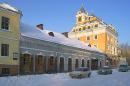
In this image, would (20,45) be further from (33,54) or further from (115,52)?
(115,52)

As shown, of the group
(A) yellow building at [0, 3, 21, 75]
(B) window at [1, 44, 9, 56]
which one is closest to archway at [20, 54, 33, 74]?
(A) yellow building at [0, 3, 21, 75]

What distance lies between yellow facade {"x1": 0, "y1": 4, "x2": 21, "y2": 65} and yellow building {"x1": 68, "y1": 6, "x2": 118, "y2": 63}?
35.8 metres

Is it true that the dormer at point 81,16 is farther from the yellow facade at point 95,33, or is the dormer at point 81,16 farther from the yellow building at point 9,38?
the yellow building at point 9,38

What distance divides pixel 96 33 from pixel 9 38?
137 ft

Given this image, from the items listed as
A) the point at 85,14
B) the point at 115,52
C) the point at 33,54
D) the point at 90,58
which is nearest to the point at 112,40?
the point at 115,52

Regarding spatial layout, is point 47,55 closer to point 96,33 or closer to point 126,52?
point 96,33

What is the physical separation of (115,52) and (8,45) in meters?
50.9

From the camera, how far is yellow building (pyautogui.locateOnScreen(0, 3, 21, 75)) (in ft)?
102

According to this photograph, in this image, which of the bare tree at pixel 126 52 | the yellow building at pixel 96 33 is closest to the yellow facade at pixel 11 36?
the yellow building at pixel 96 33

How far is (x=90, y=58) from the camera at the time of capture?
5609 centimetres

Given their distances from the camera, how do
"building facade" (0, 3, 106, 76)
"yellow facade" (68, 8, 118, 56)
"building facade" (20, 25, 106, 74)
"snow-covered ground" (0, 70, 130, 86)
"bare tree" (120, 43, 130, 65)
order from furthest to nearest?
"bare tree" (120, 43, 130, 65) → "yellow facade" (68, 8, 118, 56) → "building facade" (20, 25, 106, 74) → "building facade" (0, 3, 106, 76) → "snow-covered ground" (0, 70, 130, 86)

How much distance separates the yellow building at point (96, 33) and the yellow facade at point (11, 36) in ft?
118

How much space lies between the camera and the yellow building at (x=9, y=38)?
30969mm

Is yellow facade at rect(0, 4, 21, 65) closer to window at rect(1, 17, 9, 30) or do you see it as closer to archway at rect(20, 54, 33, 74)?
window at rect(1, 17, 9, 30)
